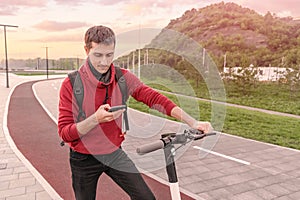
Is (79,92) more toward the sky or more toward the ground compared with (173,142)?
more toward the sky

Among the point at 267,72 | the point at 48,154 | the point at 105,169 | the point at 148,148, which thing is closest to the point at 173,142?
the point at 148,148

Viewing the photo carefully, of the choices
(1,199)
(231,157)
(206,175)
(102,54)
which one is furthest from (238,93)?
(102,54)

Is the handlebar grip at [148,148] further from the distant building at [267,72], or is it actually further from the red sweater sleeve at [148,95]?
the distant building at [267,72]

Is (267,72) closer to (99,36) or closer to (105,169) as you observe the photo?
(105,169)

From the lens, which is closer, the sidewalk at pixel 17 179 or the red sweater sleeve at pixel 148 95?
the red sweater sleeve at pixel 148 95

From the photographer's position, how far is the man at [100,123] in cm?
181

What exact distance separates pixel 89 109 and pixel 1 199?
303 centimetres

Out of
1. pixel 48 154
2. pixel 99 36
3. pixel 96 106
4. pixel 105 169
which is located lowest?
pixel 48 154

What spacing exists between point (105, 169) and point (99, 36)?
1053 mm

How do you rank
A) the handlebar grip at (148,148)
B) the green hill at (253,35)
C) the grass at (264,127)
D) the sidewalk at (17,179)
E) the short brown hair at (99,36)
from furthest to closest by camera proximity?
1. the green hill at (253,35)
2. the grass at (264,127)
3. the sidewalk at (17,179)
4. the short brown hair at (99,36)
5. the handlebar grip at (148,148)

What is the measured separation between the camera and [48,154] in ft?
20.0

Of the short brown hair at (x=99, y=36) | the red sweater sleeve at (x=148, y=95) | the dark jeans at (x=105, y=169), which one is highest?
the short brown hair at (x=99, y=36)

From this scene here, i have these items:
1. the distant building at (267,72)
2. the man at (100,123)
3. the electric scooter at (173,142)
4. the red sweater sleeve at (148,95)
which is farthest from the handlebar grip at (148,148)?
the distant building at (267,72)

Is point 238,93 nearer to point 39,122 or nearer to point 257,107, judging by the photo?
point 257,107
